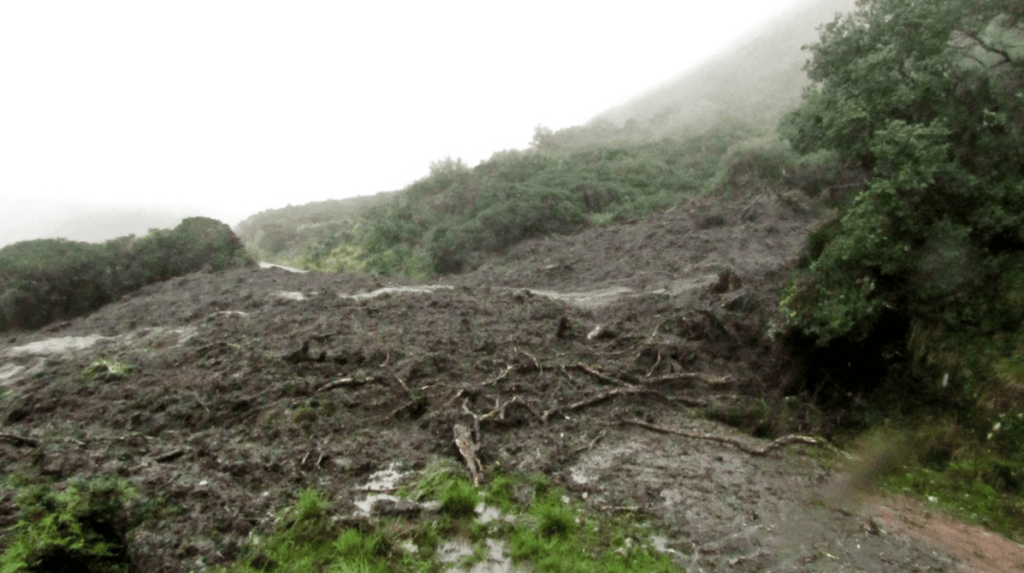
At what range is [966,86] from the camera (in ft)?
24.6

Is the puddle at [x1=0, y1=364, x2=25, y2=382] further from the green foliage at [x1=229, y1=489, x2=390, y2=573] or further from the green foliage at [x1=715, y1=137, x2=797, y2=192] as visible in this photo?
the green foliage at [x1=715, y1=137, x2=797, y2=192]

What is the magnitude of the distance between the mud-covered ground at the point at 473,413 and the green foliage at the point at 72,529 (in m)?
0.19

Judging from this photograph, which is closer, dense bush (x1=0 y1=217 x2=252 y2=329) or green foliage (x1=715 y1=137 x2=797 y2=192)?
dense bush (x1=0 y1=217 x2=252 y2=329)

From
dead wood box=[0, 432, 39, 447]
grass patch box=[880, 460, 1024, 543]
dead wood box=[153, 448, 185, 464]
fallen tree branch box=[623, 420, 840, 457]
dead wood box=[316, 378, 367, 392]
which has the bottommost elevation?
grass patch box=[880, 460, 1024, 543]

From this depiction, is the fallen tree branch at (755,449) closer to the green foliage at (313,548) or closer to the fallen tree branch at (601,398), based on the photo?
the fallen tree branch at (601,398)

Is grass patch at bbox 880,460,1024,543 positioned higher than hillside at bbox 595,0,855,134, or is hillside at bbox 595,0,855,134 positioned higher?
hillside at bbox 595,0,855,134

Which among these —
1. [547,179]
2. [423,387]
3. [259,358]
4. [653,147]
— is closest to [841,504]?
[423,387]

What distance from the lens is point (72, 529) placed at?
172 inches

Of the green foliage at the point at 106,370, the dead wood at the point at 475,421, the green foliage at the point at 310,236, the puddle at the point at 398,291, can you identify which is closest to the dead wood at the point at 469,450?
the dead wood at the point at 475,421

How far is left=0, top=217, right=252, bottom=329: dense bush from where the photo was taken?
16.7 meters

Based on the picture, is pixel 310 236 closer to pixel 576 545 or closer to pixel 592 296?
pixel 592 296

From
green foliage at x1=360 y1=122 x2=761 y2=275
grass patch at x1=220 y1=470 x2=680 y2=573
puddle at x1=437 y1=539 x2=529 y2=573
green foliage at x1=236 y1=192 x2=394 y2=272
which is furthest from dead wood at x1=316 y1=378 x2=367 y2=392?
green foliage at x1=236 y1=192 x2=394 y2=272

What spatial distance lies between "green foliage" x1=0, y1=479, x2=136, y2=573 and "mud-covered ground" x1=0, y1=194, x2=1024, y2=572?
0.63 feet

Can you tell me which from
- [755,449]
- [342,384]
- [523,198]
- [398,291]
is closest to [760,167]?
[523,198]
